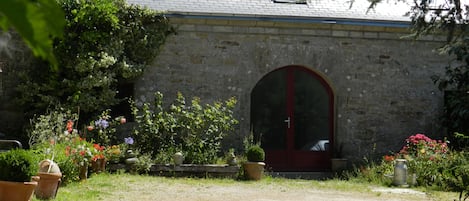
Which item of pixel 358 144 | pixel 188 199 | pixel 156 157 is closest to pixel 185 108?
pixel 156 157

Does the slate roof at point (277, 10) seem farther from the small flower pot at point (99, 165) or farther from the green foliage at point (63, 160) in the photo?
the green foliage at point (63, 160)

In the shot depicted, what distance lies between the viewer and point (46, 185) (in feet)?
21.0

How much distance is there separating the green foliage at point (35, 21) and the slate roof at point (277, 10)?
1150cm

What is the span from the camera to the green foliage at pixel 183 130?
1063 cm

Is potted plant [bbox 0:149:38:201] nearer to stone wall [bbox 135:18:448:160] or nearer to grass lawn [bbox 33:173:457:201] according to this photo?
grass lawn [bbox 33:173:457:201]

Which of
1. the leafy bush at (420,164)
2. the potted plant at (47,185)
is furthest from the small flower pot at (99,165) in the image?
the leafy bush at (420,164)

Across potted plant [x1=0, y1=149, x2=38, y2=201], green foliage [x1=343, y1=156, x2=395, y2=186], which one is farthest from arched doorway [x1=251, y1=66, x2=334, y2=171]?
potted plant [x1=0, y1=149, x2=38, y2=201]

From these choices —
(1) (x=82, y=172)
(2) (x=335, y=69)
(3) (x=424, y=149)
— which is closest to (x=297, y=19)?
(2) (x=335, y=69)

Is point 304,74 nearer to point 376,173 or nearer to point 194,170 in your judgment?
point 376,173

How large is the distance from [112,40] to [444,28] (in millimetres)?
6135

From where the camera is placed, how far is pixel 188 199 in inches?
286

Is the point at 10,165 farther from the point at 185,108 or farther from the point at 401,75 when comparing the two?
the point at 401,75

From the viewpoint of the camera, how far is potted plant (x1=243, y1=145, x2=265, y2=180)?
10180 millimetres

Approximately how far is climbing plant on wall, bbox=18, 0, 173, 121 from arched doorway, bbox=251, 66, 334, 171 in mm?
2511
